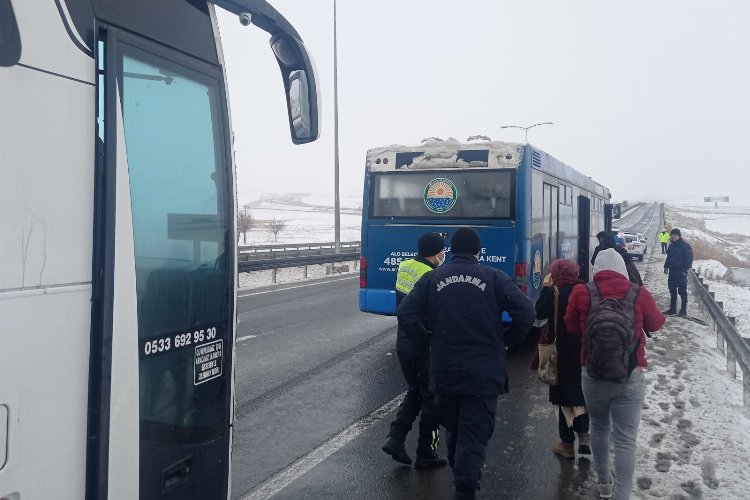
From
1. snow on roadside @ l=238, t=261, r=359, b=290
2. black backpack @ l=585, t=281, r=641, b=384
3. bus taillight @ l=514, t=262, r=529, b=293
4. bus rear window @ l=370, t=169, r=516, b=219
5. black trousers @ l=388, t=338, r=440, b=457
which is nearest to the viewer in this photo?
black backpack @ l=585, t=281, r=641, b=384

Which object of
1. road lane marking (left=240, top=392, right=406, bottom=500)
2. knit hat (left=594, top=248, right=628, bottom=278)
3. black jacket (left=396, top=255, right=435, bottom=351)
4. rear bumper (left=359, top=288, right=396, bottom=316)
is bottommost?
road lane marking (left=240, top=392, right=406, bottom=500)

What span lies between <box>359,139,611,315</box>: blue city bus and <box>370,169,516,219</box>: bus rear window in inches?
0.6

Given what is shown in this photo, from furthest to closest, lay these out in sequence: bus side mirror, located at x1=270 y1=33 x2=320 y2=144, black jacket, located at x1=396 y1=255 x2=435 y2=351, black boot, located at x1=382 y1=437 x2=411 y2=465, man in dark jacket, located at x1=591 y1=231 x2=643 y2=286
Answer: man in dark jacket, located at x1=591 y1=231 x2=643 y2=286 < black boot, located at x1=382 y1=437 x2=411 y2=465 < black jacket, located at x1=396 y1=255 x2=435 y2=351 < bus side mirror, located at x1=270 y1=33 x2=320 y2=144

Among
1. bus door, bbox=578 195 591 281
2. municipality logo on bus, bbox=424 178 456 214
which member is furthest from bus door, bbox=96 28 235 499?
bus door, bbox=578 195 591 281

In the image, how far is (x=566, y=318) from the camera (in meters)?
4.74

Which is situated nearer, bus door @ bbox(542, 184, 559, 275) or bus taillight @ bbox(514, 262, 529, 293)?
bus taillight @ bbox(514, 262, 529, 293)

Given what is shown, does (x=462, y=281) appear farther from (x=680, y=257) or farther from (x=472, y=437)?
(x=680, y=257)

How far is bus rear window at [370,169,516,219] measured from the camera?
9.69 metres

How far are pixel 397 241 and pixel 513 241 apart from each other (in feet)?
5.99

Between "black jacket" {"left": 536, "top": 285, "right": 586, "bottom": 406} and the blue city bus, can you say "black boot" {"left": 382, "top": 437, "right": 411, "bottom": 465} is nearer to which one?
"black jacket" {"left": 536, "top": 285, "right": 586, "bottom": 406}

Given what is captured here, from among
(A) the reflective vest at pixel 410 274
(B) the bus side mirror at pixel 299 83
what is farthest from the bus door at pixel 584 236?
(B) the bus side mirror at pixel 299 83

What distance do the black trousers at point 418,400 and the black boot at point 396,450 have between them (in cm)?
4

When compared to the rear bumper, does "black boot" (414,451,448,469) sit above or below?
below

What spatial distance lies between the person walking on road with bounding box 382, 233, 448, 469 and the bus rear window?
4.30 metres
